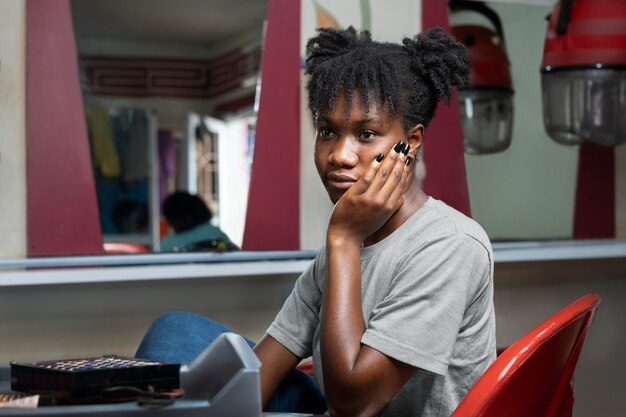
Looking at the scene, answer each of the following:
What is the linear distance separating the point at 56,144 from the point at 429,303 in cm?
153

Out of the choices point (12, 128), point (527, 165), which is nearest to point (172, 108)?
point (12, 128)

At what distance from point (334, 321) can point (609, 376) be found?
2.29 metres

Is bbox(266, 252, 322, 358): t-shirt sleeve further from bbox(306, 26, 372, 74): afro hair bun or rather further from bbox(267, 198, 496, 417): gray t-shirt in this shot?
bbox(306, 26, 372, 74): afro hair bun

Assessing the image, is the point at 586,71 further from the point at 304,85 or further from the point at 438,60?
the point at 438,60

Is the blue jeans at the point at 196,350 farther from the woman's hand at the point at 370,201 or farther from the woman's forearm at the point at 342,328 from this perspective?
the woman's hand at the point at 370,201

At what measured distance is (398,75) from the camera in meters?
1.62

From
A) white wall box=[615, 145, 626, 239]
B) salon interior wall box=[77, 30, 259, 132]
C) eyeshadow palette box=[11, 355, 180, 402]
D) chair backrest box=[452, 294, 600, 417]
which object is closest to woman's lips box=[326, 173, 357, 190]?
chair backrest box=[452, 294, 600, 417]

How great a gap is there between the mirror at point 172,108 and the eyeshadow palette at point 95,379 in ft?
5.21

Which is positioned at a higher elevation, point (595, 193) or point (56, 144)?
point (56, 144)

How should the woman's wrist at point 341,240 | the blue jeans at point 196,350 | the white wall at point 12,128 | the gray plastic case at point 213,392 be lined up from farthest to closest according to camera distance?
the white wall at point 12,128 → the blue jeans at point 196,350 → the woman's wrist at point 341,240 → the gray plastic case at point 213,392

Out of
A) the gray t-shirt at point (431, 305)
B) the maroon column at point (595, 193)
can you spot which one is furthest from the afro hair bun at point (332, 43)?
the maroon column at point (595, 193)

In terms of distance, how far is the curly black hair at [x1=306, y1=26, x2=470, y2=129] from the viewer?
5.28ft

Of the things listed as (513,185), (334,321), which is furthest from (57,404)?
(513,185)

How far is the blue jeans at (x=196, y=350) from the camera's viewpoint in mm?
1754
